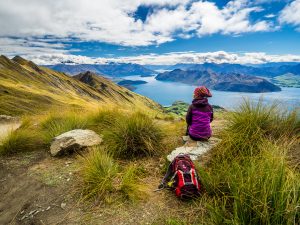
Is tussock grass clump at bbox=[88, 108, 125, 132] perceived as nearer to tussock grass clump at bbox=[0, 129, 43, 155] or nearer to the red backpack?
tussock grass clump at bbox=[0, 129, 43, 155]

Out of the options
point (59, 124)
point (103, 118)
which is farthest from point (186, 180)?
point (59, 124)

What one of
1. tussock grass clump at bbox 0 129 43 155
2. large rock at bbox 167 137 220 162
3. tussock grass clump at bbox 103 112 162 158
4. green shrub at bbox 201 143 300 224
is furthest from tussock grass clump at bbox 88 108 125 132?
green shrub at bbox 201 143 300 224

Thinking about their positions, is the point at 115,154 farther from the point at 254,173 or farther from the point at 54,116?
the point at 54,116

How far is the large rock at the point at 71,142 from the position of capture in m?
8.04

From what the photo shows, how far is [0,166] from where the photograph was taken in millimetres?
7590

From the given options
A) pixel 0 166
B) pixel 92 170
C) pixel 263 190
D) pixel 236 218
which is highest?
pixel 263 190

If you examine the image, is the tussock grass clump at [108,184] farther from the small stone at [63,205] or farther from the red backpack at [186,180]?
the red backpack at [186,180]

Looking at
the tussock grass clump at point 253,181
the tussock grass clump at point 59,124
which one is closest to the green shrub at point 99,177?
the tussock grass clump at point 253,181

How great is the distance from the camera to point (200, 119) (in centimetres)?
761

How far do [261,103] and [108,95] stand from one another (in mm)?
160895

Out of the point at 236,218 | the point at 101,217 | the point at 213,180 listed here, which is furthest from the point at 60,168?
the point at 236,218

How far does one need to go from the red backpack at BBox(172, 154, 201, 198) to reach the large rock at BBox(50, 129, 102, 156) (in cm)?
384

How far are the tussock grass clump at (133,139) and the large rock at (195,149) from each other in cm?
88

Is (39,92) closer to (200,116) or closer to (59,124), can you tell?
(59,124)
